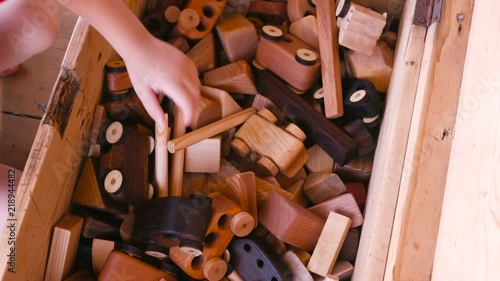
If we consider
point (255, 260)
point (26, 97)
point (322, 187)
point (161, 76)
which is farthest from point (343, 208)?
point (26, 97)

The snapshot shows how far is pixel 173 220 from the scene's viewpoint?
815 mm

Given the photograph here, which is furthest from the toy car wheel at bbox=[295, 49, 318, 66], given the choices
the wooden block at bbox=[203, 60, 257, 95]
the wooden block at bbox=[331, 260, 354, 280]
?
the wooden block at bbox=[331, 260, 354, 280]

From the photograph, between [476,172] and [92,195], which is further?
[92,195]

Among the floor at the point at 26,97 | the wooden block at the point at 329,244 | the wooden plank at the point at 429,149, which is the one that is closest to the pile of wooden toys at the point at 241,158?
the wooden block at the point at 329,244

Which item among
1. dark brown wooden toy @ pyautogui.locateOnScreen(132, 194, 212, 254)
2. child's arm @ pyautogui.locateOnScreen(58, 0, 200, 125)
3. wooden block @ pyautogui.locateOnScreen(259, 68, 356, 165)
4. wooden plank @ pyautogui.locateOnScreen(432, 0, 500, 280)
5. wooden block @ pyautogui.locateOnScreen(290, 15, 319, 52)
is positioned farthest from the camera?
wooden block @ pyautogui.locateOnScreen(290, 15, 319, 52)

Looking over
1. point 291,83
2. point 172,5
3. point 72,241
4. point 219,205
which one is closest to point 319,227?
point 219,205

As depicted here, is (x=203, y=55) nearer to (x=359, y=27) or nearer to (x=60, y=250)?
(x=359, y=27)

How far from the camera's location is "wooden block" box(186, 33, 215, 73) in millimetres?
1047

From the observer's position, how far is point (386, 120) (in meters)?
0.92

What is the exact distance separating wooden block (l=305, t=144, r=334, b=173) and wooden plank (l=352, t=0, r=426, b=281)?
0.26 feet

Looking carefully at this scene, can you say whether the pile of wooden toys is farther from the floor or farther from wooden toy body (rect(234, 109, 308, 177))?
the floor

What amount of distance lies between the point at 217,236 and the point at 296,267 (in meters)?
0.13

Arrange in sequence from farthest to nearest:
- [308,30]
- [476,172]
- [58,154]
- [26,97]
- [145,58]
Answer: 1. [26,97]
2. [308,30]
3. [58,154]
4. [145,58]
5. [476,172]

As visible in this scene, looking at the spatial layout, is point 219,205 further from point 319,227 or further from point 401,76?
point 401,76
